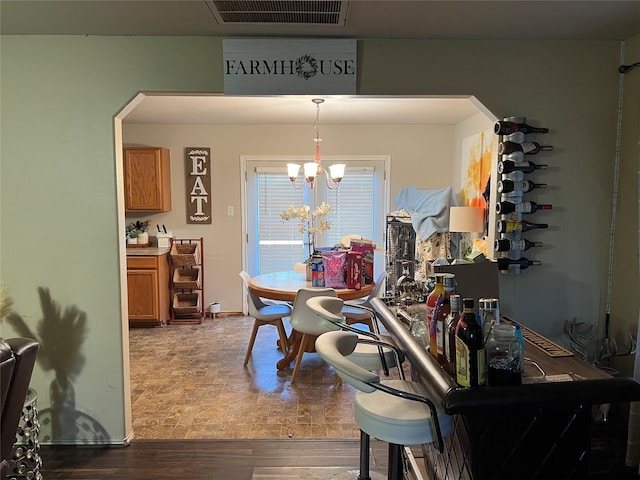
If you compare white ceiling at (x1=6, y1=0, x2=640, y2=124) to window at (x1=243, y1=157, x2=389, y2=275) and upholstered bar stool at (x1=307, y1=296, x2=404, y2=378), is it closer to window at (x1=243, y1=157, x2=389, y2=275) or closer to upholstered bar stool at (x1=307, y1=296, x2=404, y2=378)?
upholstered bar stool at (x1=307, y1=296, x2=404, y2=378)

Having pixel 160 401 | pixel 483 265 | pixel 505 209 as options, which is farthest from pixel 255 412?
pixel 505 209

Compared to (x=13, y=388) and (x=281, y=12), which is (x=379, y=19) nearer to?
(x=281, y=12)

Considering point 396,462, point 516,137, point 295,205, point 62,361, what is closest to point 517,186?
point 516,137

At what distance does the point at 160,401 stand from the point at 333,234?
2.96 m

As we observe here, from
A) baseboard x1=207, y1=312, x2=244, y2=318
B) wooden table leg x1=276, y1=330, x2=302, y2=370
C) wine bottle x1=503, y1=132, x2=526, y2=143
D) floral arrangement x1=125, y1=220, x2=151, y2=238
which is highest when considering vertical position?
wine bottle x1=503, y1=132, x2=526, y2=143

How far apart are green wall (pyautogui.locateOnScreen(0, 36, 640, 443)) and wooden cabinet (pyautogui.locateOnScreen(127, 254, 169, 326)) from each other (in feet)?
7.91

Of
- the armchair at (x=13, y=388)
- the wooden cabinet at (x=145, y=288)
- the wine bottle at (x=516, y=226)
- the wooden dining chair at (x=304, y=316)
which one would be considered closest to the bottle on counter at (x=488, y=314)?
the wine bottle at (x=516, y=226)

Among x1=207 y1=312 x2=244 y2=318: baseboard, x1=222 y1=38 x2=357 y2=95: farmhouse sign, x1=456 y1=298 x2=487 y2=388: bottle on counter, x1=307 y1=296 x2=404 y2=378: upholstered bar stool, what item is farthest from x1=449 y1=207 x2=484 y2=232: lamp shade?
x1=207 y1=312 x2=244 y2=318: baseboard

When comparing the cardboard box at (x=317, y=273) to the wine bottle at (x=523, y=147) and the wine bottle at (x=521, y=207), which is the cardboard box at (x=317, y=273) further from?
the wine bottle at (x=523, y=147)

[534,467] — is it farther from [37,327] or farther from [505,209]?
[37,327]

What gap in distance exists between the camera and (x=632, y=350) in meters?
2.43

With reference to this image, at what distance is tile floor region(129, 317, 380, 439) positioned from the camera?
2.82 metres

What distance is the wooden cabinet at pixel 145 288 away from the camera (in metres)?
4.98

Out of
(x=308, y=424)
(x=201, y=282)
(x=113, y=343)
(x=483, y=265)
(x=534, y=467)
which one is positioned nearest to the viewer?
(x=534, y=467)
